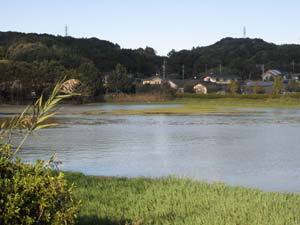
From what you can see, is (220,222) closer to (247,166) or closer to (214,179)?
(214,179)

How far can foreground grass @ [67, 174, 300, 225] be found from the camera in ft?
20.0

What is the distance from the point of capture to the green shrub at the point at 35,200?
3.65m

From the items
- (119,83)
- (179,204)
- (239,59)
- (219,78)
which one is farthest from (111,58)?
(179,204)

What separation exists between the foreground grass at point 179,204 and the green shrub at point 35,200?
1.19 meters

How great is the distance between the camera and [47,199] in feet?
12.3

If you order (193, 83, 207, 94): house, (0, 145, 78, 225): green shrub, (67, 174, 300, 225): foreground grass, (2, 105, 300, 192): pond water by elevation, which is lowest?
(193, 83, 207, 94): house

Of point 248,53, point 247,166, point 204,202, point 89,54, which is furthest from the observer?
point 248,53

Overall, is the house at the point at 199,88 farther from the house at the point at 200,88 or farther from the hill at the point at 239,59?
the hill at the point at 239,59

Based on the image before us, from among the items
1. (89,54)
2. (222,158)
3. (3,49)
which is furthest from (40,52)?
(222,158)

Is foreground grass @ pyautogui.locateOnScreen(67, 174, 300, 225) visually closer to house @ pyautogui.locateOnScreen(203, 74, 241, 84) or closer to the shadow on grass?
the shadow on grass

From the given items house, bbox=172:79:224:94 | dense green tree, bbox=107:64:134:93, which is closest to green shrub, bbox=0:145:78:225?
dense green tree, bbox=107:64:134:93

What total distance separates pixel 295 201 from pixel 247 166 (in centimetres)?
556

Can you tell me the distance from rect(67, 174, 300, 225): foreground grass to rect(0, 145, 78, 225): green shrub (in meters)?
1.19

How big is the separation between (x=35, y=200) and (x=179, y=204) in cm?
367
